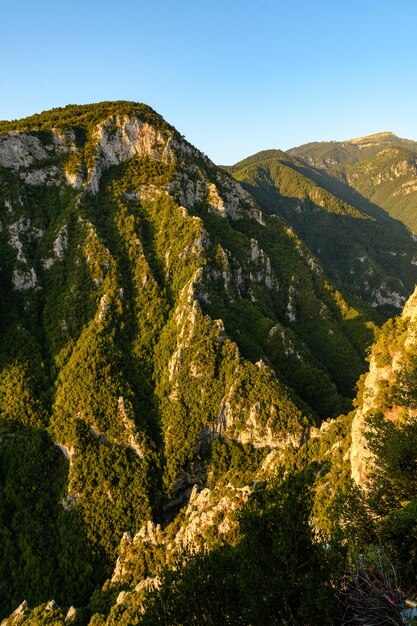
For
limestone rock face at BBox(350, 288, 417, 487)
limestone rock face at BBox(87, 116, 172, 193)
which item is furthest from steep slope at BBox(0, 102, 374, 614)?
limestone rock face at BBox(350, 288, 417, 487)

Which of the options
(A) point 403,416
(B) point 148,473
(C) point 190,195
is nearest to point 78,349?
(B) point 148,473

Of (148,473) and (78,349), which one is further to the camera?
(78,349)

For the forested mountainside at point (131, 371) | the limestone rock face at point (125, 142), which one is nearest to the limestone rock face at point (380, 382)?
the forested mountainside at point (131, 371)

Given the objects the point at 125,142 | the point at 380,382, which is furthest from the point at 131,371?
the point at 125,142

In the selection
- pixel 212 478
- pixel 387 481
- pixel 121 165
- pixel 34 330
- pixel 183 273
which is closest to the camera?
pixel 387 481

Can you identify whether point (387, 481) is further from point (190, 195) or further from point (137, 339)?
point (190, 195)

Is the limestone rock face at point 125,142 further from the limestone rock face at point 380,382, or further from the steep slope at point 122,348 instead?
the limestone rock face at point 380,382

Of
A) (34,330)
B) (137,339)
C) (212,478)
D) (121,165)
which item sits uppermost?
(121,165)
